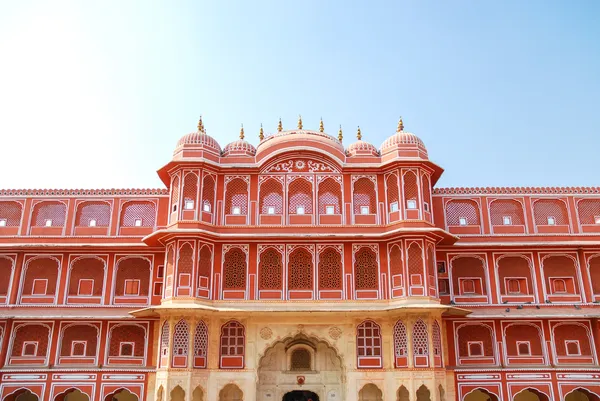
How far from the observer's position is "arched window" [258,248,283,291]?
72.5 ft

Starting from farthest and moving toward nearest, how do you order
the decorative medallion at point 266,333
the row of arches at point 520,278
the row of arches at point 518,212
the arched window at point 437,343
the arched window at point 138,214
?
the arched window at point 138,214 → the row of arches at point 518,212 → the row of arches at point 520,278 → the decorative medallion at point 266,333 → the arched window at point 437,343

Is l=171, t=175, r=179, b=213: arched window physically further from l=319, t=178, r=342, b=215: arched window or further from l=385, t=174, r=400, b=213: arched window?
l=385, t=174, r=400, b=213: arched window

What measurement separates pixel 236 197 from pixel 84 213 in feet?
21.9

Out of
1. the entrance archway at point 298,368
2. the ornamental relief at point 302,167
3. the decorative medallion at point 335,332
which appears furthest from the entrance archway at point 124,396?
the ornamental relief at point 302,167

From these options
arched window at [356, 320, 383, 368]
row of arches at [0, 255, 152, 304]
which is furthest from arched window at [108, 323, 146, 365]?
arched window at [356, 320, 383, 368]

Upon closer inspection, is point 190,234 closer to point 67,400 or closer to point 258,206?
point 258,206

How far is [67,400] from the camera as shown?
77.8 ft

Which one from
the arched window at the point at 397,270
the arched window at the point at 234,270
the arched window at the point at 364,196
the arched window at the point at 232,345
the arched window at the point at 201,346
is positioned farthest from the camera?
the arched window at the point at 364,196

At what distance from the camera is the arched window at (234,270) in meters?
22.1

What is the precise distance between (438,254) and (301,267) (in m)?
5.72

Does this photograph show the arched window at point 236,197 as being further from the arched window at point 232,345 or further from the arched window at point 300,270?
the arched window at point 232,345

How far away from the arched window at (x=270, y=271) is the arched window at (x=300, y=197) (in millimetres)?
1841

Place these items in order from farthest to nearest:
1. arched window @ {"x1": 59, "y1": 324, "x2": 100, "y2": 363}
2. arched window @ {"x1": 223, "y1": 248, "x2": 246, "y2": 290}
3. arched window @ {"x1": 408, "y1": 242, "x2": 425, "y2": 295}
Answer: arched window @ {"x1": 59, "y1": 324, "x2": 100, "y2": 363} < arched window @ {"x1": 223, "y1": 248, "x2": 246, "y2": 290} < arched window @ {"x1": 408, "y1": 242, "x2": 425, "y2": 295}

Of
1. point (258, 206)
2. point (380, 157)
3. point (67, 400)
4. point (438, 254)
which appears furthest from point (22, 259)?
point (438, 254)
